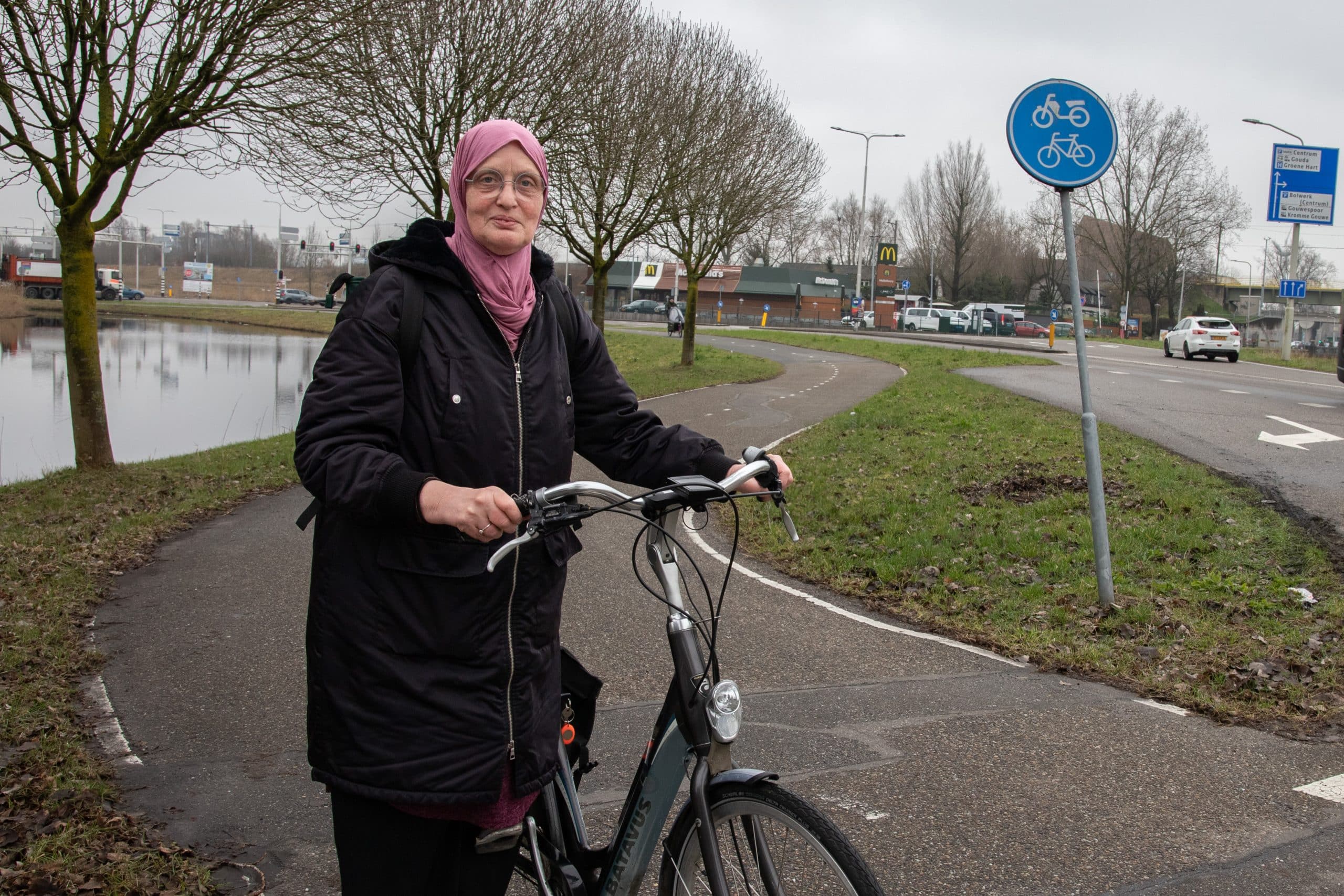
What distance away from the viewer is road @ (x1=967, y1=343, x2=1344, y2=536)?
34.1 ft

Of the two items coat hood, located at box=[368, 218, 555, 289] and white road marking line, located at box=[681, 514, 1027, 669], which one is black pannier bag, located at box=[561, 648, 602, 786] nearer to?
coat hood, located at box=[368, 218, 555, 289]

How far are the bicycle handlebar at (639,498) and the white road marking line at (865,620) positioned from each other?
2642 millimetres

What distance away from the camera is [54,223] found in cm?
1226

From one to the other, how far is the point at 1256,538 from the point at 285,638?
6.62 metres

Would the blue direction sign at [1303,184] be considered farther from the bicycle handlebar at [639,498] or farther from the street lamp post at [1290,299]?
the bicycle handlebar at [639,498]

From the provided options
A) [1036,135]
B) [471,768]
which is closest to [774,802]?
[471,768]

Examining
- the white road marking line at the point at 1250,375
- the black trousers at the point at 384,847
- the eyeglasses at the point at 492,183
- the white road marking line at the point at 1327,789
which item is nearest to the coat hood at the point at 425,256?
the eyeglasses at the point at 492,183

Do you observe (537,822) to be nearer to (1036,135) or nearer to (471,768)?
(471,768)

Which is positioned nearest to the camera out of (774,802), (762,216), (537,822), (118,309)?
(774,802)

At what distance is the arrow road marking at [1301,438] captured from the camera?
12.6 meters

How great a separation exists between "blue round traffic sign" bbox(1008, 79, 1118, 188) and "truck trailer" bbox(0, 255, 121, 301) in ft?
273

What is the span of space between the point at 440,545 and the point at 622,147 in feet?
71.3

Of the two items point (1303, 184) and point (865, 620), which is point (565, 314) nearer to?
point (865, 620)

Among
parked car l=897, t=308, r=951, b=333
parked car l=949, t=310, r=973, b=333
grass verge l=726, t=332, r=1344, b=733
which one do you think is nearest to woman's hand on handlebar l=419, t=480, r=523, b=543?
grass verge l=726, t=332, r=1344, b=733
